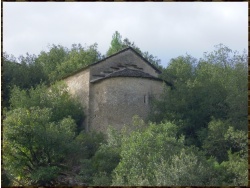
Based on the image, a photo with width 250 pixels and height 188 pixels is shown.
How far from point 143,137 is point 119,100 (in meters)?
7.48

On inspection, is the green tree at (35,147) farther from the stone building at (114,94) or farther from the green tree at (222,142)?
the green tree at (222,142)

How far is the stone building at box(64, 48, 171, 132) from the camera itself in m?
36.9

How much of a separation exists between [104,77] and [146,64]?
4.38m

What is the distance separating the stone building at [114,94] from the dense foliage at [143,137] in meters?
0.59

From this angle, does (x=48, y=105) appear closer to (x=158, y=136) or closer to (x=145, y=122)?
(x=145, y=122)

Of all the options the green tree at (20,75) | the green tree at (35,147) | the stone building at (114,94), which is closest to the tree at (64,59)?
the green tree at (20,75)

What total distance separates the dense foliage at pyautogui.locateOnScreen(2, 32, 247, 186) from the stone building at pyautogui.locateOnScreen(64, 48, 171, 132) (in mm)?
591

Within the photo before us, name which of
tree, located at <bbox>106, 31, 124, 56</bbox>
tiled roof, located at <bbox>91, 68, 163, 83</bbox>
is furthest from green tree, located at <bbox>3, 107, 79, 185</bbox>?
tree, located at <bbox>106, 31, 124, 56</bbox>

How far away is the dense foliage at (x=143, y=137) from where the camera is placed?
26.8 metres

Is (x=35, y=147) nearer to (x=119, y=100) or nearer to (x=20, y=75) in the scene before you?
(x=119, y=100)

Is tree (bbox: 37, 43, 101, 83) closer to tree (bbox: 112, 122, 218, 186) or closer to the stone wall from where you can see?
the stone wall

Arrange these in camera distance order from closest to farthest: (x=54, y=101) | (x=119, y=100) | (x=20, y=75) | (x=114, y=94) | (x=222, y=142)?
(x=222, y=142)
(x=119, y=100)
(x=114, y=94)
(x=54, y=101)
(x=20, y=75)

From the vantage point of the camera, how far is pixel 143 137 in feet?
98.4

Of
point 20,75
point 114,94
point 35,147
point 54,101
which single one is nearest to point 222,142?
point 114,94
